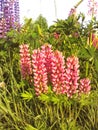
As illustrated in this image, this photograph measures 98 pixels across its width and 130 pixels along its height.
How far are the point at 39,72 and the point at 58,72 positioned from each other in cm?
12

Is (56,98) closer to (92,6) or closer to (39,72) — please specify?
(39,72)

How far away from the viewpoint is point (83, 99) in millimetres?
2629

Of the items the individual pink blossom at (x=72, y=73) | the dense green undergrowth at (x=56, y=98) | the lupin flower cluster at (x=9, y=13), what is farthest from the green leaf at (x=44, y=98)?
the lupin flower cluster at (x=9, y=13)

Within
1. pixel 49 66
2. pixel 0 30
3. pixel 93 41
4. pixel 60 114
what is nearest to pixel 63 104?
pixel 60 114

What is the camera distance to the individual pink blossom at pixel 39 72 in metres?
2.56

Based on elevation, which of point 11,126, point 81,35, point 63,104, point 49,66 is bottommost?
point 11,126

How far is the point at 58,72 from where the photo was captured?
8.34 feet

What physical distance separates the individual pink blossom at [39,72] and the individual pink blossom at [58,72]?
6cm

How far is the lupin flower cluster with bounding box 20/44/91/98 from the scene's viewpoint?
8.32ft

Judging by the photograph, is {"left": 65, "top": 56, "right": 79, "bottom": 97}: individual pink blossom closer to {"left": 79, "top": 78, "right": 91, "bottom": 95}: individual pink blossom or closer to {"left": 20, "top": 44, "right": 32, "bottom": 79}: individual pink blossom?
{"left": 79, "top": 78, "right": 91, "bottom": 95}: individual pink blossom

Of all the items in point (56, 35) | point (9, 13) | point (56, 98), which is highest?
point (9, 13)

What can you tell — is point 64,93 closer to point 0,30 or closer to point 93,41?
point 93,41

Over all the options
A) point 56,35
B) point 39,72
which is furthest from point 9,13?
point 39,72

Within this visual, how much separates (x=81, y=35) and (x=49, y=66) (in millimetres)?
849
